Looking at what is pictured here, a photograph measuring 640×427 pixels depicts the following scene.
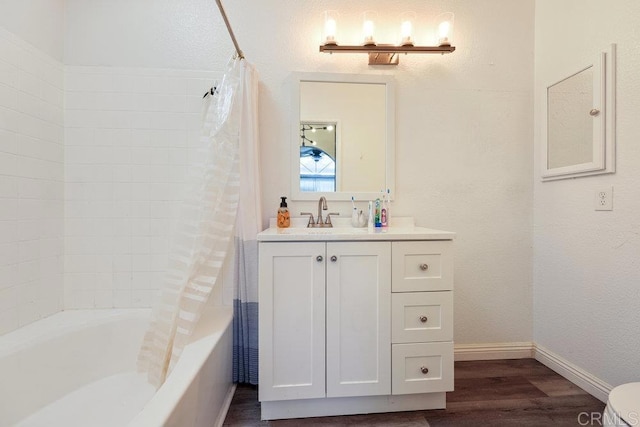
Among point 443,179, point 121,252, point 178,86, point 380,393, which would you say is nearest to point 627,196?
point 443,179

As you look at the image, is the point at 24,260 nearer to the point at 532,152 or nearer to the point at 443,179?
the point at 443,179

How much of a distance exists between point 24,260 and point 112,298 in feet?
1.45

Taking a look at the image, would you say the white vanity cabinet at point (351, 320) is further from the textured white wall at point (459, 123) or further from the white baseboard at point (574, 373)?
the white baseboard at point (574, 373)

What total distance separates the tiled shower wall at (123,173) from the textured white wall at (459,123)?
1.16ft

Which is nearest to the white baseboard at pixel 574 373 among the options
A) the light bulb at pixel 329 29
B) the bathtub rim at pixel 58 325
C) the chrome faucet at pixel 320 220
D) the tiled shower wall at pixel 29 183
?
the chrome faucet at pixel 320 220

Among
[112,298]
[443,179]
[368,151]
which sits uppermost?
[368,151]

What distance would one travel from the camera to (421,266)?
134cm

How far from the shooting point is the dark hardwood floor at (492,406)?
132 cm

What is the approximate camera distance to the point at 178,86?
1.66 meters

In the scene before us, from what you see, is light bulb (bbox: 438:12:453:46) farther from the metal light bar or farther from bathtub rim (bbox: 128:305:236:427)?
bathtub rim (bbox: 128:305:236:427)

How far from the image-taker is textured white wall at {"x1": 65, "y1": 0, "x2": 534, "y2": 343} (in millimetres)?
1732

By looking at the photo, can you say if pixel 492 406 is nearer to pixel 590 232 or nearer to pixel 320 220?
pixel 590 232

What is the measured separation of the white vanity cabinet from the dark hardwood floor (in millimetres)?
73

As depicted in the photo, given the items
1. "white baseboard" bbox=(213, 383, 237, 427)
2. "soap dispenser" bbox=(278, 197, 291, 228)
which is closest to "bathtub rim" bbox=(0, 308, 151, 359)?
"white baseboard" bbox=(213, 383, 237, 427)
